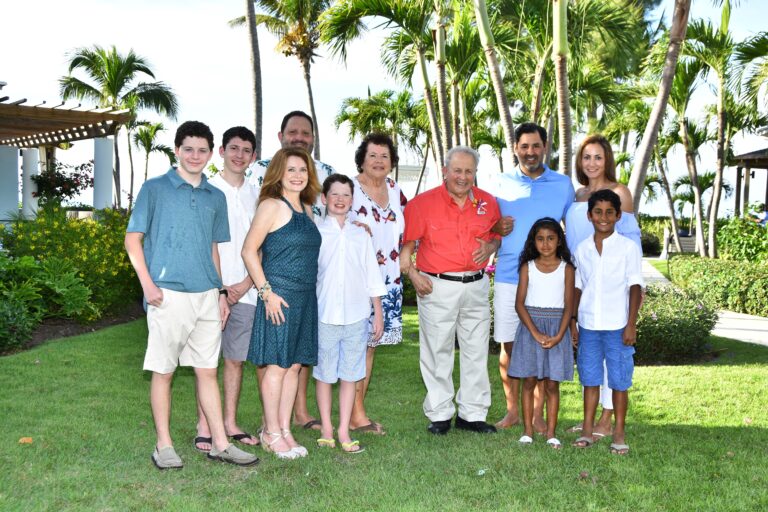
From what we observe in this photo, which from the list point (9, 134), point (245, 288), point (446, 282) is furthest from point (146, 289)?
point (9, 134)

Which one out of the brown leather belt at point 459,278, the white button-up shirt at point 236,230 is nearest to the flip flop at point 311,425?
→ the white button-up shirt at point 236,230

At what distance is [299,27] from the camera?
1063 inches

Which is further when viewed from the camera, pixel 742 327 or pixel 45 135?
pixel 45 135

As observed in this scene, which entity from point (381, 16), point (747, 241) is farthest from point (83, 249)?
point (747, 241)

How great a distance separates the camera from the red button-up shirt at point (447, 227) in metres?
5.17

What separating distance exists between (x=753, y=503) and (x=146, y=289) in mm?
3549

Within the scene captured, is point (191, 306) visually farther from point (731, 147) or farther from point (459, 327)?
point (731, 147)

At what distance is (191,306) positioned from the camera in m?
4.31

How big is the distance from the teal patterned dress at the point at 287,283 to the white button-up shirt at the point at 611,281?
1810mm

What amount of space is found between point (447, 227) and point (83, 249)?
23.5 feet

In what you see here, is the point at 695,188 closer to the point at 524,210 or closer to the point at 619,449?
the point at 524,210

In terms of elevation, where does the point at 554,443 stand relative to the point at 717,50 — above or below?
below

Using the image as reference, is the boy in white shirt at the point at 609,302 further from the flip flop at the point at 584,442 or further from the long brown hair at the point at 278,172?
the long brown hair at the point at 278,172

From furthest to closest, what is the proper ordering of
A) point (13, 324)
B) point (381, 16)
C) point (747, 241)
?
point (747, 241), point (381, 16), point (13, 324)
